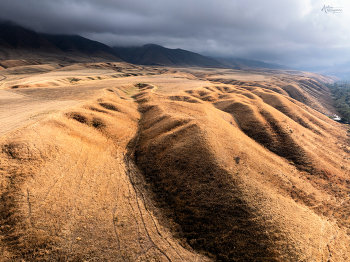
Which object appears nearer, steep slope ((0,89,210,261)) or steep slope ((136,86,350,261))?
steep slope ((0,89,210,261))

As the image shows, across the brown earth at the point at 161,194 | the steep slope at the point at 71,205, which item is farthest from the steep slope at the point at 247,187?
the steep slope at the point at 71,205

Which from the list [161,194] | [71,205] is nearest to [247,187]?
[161,194]

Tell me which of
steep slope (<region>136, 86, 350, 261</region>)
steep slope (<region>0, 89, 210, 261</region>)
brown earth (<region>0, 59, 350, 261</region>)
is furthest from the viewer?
steep slope (<region>136, 86, 350, 261</region>)

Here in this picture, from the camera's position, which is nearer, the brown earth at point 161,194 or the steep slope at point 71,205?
the steep slope at point 71,205

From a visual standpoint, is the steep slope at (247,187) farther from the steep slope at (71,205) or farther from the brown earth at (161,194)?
the steep slope at (71,205)

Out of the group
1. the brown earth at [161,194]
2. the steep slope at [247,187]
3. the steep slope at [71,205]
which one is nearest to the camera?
the steep slope at [71,205]

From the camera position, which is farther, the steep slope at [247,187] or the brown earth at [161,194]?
the steep slope at [247,187]

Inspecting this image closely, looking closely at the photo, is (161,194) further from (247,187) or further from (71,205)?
(247,187)

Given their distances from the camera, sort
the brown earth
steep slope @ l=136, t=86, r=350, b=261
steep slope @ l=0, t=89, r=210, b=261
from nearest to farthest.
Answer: steep slope @ l=0, t=89, r=210, b=261 → the brown earth → steep slope @ l=136, t=86, r=350, b=261

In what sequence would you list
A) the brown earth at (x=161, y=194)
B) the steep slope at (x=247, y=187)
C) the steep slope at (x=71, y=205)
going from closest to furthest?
the steep slope at (x=71, y=205), the brown earth at (x=161, y=194), the steep slope at (x=247, y=187)

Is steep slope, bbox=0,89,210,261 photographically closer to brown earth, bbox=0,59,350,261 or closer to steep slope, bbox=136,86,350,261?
brown earth, bbox=0,59,350,261

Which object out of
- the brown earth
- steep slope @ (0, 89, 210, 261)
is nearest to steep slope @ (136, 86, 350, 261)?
the brown earth
